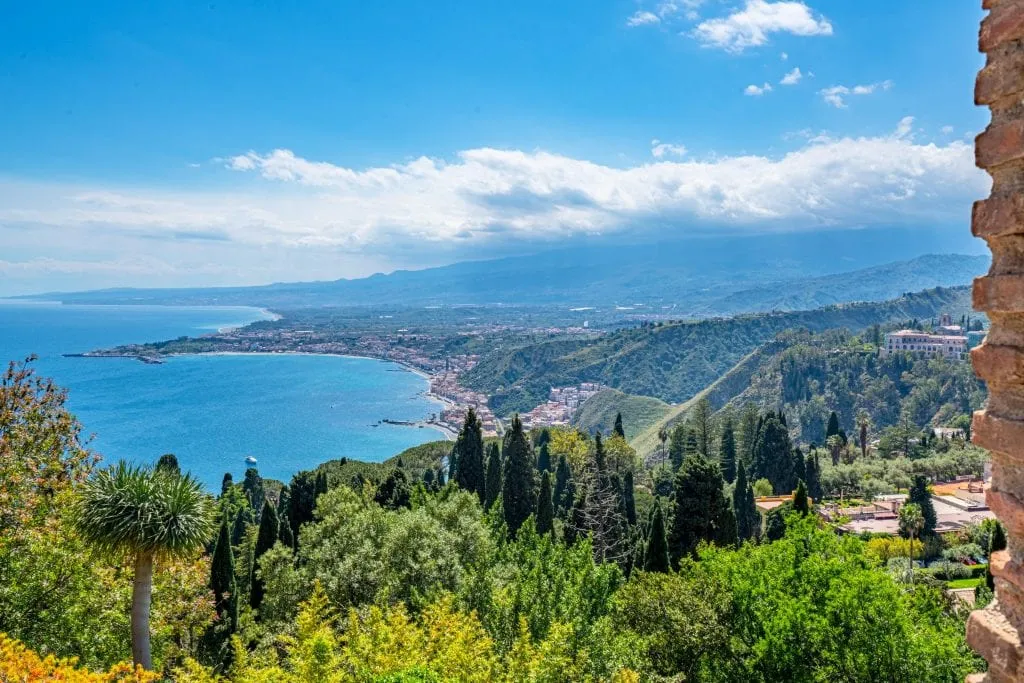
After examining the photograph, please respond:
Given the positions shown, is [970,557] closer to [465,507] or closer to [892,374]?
[465,507]

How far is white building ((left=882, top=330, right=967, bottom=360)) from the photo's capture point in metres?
142

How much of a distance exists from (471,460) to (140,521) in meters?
24.6

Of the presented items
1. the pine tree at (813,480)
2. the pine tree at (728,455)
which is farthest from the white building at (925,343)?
the pine tree at (813,480)

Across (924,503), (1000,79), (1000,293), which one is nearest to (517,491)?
(924,503)

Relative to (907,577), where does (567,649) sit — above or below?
above

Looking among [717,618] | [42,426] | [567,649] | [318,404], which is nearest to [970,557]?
[717,618]

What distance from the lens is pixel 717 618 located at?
1666cm

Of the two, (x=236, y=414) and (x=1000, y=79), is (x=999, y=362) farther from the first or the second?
(x=236, y=414)

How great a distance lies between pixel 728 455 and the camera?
217ft

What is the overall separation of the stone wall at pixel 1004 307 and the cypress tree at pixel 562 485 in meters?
42.7

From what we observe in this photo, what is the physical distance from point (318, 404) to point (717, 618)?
147639mm

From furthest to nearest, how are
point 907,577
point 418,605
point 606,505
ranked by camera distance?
point 606,505
point 907,577
point 418,605

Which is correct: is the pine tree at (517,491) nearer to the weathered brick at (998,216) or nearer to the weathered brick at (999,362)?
the weathered brick at (999,362)

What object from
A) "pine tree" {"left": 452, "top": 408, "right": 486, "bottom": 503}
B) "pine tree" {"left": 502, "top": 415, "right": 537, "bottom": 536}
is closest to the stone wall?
"pine tree" {"left": 502, "top": 415, "right": 537, "bottom": 536}
